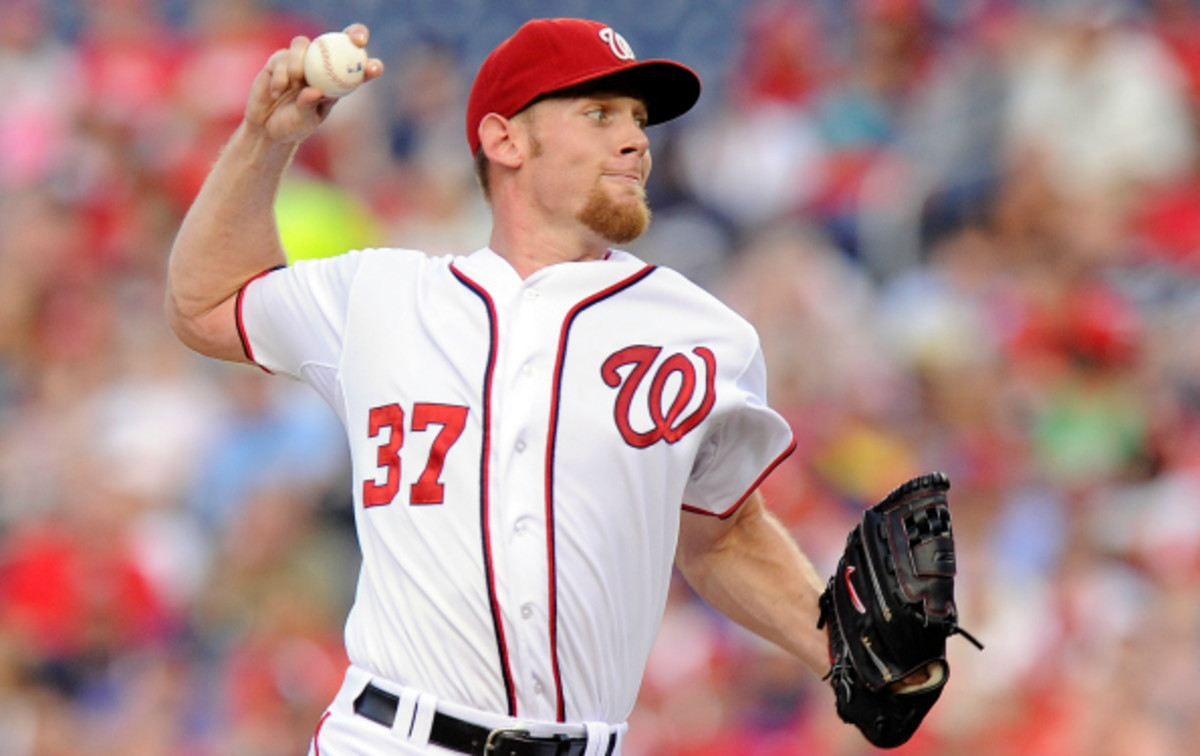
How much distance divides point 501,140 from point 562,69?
0.21 metres

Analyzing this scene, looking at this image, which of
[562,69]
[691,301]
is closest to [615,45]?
[562,69]

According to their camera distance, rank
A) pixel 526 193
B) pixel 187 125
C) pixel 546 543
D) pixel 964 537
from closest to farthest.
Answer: pixel 546 543, pixel 526 193, pixel 964 537, pixel 187 125

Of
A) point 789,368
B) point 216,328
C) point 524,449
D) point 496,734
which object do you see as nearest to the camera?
point 496,734

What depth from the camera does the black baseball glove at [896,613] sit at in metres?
3.11

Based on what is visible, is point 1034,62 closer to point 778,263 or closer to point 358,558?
point 778,263

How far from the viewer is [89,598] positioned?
6.76 m

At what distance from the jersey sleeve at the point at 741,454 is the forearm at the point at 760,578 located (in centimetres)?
9

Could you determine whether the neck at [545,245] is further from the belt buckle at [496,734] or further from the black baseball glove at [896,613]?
the belt buckle at [496,734]

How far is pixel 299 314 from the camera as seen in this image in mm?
3393

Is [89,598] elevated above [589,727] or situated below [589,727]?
below

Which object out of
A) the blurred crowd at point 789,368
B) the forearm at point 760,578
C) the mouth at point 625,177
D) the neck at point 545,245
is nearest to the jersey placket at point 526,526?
the neck at point 545,245

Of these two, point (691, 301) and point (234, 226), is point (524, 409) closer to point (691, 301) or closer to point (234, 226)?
point (691, 301)

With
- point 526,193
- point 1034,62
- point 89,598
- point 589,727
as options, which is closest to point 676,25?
point 1034,62

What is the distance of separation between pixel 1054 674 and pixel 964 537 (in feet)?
2.09
